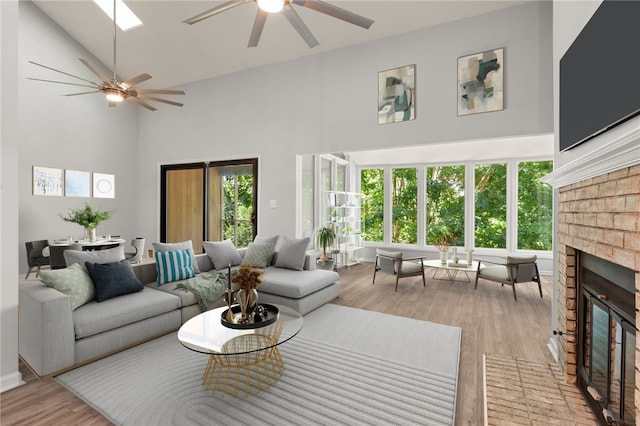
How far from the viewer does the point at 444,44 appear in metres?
4.66

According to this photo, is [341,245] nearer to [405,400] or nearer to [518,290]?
[518,290]

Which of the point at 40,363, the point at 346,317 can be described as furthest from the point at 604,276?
the point at 40,363

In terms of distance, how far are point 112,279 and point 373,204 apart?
5872 millimetres

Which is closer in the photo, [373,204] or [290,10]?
[290,10]

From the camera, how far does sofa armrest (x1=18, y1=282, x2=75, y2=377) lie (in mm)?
2391

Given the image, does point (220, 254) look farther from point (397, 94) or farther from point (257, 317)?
point (397, 94)

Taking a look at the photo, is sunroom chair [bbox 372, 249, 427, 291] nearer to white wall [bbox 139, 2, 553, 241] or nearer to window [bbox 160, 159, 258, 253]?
white wall [bbox 139, 2, 553, 241]

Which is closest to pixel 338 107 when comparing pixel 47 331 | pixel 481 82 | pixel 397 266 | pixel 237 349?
pixel 481 82

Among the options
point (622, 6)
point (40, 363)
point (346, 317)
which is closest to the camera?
point (622, 6)

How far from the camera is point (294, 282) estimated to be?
12.5 feet

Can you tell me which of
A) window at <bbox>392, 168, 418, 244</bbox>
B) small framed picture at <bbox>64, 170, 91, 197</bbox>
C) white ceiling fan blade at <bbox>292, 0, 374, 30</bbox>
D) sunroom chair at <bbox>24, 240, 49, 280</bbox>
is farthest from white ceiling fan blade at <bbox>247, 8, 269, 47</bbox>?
small framed picture at <bbox>64, 170, 91, 197</bbox>

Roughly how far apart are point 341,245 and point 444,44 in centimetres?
420

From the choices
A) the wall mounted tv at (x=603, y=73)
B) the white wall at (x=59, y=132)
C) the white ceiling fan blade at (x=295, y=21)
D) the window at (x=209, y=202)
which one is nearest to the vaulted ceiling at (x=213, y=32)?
the white wall at (x=59, y=132)

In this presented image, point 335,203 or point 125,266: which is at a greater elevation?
point 335,203
